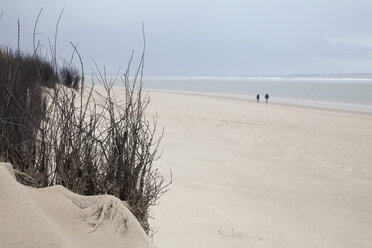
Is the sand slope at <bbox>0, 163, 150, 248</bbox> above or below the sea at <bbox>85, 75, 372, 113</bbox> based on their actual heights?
below

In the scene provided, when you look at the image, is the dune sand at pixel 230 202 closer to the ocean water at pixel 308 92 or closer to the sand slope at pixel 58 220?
the sand slope at pixel 58 220

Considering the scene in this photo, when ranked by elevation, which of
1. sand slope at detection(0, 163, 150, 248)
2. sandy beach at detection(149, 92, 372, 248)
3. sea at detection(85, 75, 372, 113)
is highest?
sea at detection(85, 75, 372, 113)

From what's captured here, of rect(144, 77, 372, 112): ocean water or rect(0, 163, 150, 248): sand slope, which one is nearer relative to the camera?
rect(0, 163, 150, 248): sand slope

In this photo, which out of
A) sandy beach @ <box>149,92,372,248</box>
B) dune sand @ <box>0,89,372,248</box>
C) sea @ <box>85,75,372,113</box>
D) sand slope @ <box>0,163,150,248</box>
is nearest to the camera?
sand slope @ <box>0,163,150,248</box>

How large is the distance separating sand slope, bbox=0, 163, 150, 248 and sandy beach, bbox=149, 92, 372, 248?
1.10 meters

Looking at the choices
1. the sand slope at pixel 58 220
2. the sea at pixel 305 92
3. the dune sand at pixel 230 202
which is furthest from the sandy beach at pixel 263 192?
the sea at pixel 305 92

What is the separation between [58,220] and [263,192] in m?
3.31

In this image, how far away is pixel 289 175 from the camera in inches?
214

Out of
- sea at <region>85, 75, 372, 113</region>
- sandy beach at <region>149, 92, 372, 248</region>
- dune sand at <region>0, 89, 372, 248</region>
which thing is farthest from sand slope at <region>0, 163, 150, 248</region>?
sea at <region>85, 75, 372, 113</region>

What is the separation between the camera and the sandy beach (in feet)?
10.5

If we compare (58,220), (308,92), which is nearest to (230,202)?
(58,220)

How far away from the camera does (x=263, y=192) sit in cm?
450

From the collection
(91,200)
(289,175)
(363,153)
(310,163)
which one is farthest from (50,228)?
(363,153)

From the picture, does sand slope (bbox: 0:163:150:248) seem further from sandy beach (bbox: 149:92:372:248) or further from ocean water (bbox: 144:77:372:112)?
ocean water (bbox: 144:77:372:112)
